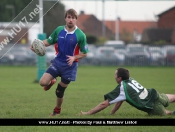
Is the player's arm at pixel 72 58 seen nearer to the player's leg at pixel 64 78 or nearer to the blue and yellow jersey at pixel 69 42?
the blue and yellow jersey at pixel 69 42

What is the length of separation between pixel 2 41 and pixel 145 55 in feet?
78.7

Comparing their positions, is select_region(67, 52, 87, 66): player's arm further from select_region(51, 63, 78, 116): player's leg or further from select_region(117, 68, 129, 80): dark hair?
select_region(117, 68, 129, 80): dark hair

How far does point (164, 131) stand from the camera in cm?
741

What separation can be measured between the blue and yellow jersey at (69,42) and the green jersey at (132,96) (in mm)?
1107

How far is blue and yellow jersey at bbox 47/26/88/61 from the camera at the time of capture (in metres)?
9.23

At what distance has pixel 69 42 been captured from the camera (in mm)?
9242

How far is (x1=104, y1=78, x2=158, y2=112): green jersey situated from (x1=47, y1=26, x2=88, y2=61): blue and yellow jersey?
1.11m

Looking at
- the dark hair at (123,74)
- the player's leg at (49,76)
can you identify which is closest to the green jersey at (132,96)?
the dark hair at (123,74)

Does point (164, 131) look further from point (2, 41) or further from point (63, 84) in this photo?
point (2, 41)

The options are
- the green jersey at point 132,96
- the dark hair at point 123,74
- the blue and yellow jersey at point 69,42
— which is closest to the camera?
the green jersey at point 132,96

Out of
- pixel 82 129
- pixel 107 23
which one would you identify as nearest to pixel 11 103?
pixel 82 129

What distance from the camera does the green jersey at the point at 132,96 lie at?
891 cm

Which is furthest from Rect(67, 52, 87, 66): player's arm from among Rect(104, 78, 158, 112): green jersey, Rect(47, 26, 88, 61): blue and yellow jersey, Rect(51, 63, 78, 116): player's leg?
Rect(104, 78, 158, 112): green jersey

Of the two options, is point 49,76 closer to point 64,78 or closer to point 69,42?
point 64,78
